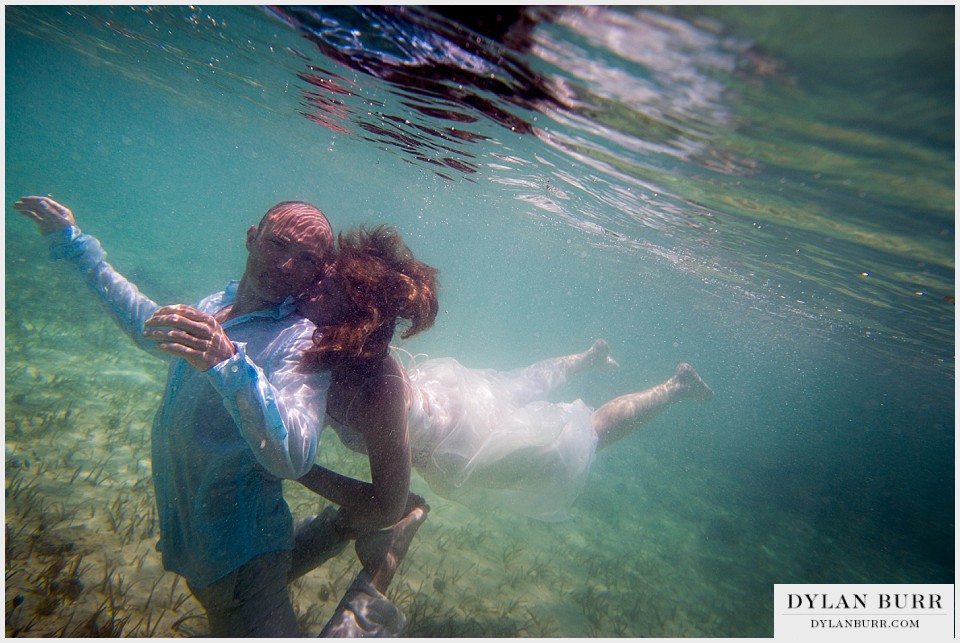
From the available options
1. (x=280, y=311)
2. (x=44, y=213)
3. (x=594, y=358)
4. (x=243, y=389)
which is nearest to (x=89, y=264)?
(x=44, y=213)

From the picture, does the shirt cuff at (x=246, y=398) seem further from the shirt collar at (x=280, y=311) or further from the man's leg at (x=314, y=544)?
the man's leg at (x=314, y=544)

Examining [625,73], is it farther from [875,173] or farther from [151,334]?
[151,334]

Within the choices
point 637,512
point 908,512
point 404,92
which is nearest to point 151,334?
point 404,92

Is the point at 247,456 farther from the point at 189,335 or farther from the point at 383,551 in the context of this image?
the point at 383,551

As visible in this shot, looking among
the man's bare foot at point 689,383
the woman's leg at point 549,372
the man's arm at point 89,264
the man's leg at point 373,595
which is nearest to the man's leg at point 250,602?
the man's leg at point 373,595

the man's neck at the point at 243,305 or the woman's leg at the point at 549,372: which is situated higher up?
the man's neck at the point at 243,305

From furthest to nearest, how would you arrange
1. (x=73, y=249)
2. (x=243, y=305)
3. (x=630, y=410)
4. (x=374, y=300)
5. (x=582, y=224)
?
(x=582, y=224), (x=630, y=410), (x=73, y=249), (x=243, y=305), (x=374, y=300)

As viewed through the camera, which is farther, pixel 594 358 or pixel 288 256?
pixel 594 358
